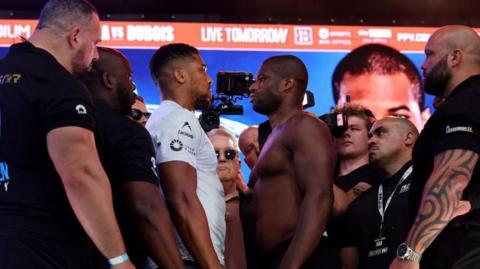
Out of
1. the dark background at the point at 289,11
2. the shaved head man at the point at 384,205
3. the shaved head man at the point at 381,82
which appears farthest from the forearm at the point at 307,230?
the dark background at the point at 289,11

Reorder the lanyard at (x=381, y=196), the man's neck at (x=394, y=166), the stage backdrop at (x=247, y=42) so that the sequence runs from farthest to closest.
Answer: the stage backdrop at (x=247, y=42)
the man's neck at (x=394, y=166)
the lanyard at (x=381, y=196)

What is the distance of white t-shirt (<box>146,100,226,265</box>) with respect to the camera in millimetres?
3371

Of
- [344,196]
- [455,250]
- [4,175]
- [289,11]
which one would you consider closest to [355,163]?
[344,196]

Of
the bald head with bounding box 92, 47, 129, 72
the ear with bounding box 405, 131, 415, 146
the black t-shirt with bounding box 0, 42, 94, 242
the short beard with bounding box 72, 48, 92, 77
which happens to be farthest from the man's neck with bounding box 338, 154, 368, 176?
the black t-shirt with bounding box 0, 42, 94, 242

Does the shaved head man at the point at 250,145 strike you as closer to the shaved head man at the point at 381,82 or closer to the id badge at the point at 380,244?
the shaved head man at the point at 381,82

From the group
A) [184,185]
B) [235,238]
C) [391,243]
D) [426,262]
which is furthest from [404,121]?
[184,185]

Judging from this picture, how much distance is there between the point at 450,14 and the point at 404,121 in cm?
250

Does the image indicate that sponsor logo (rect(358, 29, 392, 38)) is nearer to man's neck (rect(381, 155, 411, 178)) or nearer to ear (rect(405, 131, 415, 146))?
ear (rect(405, 131, 415, 146))

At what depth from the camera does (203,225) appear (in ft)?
10.7

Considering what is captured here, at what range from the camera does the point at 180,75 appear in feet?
12.1

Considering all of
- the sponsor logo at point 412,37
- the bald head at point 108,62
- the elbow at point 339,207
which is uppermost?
the sponsor logo at point 412,37

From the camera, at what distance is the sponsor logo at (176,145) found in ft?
11.0

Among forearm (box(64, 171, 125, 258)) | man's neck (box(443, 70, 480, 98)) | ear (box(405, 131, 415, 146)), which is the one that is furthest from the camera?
ear (box(405, 131, 415, 146))

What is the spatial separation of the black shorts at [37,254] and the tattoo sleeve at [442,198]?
121 cm
